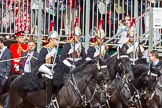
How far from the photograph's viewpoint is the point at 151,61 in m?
19.8

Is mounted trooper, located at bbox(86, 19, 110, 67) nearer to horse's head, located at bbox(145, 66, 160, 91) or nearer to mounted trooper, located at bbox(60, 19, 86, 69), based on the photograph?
mounted trooper, located at bbox(60, 19, 86, 69)

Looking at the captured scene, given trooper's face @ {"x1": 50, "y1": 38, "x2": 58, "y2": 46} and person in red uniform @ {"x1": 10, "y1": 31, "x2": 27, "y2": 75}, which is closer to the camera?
trooper's face @ {"x1": 50, "y1": 38, "x2": 58, "y2": 46}

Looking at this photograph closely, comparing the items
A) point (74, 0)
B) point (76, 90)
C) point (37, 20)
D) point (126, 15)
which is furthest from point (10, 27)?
point (76, 90)

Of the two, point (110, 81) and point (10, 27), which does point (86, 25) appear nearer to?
point (10, 27)

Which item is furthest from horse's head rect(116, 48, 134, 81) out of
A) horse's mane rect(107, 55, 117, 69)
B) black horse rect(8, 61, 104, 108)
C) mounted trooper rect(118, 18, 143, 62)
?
mounted trooper rect(118, 18, 143, 62)

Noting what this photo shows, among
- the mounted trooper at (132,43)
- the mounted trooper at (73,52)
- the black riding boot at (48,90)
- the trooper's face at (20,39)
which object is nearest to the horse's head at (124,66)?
the mounted trooper at (73,52)

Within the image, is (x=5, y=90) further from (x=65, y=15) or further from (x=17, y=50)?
(x=65, y=15)

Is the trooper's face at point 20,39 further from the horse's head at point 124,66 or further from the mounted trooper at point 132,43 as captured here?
the horse's head at point 124,66

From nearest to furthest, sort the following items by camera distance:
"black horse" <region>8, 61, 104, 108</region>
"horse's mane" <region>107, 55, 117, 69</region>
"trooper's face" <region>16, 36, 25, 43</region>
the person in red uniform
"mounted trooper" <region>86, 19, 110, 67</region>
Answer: "black horse" <region>8, 61, 104, 108</region>
"horse's mane" <region>107, 55, 117, 69</region>
"mounted trooper" <region>86, 19, 110, 67</region>
the person in red uniform
"trooper's face" <region>16, 36, 25, 43</region>

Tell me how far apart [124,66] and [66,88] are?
1810 mm

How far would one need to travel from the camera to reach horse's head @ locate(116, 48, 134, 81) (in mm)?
18172

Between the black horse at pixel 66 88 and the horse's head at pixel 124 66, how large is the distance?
1.09m

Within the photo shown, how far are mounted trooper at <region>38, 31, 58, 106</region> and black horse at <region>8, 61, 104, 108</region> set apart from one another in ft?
Answer: 0.74

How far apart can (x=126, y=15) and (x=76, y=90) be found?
6370 millimetres
